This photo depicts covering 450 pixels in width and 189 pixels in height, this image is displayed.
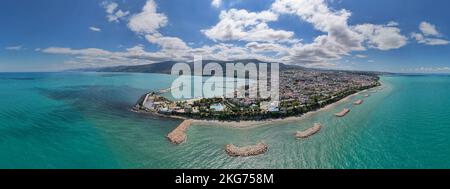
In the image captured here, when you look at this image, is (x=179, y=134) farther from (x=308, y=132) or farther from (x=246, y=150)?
(x=308, y=132)

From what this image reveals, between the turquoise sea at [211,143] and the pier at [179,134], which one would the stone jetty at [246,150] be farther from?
the pier at [179,134]

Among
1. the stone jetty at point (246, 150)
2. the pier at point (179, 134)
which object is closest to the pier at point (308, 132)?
the stone jetty at point (246, 150)

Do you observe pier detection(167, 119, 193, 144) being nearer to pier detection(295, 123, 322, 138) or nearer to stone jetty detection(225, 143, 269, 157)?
stone jetty detection(225, 143, 269, 157)

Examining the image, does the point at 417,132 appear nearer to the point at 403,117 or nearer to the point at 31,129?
the point at 403,117

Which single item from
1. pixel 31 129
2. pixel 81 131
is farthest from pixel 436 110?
pixel 31 129

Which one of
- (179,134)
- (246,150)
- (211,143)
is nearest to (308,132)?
(246,150)

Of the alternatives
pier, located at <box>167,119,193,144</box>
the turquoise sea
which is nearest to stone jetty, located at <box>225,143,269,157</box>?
the turquoise sea
